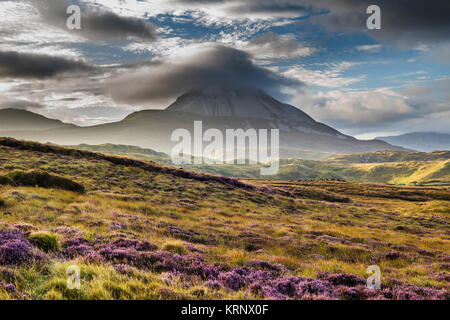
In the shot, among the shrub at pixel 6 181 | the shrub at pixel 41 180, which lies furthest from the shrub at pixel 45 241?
the shrub at pixel 6 181

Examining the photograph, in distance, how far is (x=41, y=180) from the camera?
2339 cm

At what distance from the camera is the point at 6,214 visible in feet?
42.4

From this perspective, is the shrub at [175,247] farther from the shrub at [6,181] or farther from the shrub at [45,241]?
the shrub at [6,181]

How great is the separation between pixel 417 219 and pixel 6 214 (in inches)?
2115

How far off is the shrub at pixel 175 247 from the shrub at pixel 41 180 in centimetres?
1787

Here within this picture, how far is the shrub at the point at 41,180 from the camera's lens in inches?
885

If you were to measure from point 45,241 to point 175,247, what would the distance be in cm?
490

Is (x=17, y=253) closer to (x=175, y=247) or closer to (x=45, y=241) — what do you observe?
(x=45, y=241)

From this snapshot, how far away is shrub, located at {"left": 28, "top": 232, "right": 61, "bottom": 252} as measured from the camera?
28.3ft

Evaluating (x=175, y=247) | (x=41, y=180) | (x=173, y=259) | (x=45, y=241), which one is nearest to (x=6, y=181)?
(x=41, y=180)
